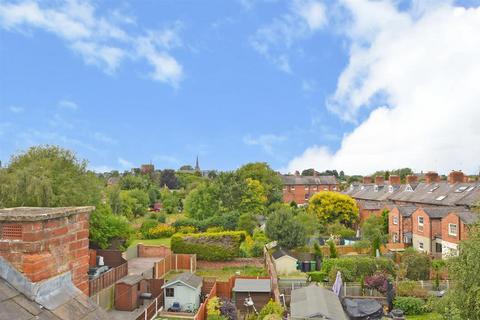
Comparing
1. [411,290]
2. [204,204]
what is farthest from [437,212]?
[204,204]

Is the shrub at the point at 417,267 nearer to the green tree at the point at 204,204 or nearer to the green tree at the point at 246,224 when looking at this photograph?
the green tree at the point at 246,224

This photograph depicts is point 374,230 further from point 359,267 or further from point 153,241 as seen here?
point 153,241

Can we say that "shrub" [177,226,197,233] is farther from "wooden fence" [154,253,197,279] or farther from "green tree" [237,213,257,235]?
"wooden fence" [154,253,197,279]

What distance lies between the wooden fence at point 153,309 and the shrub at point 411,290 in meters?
14.4

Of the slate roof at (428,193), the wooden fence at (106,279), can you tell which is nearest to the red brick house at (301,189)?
the slate roof at (428,193)

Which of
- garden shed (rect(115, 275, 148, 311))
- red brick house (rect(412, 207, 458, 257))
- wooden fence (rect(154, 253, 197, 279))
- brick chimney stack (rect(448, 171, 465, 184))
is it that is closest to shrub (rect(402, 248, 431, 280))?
red brick house (rect(412, 207, 458, 257))

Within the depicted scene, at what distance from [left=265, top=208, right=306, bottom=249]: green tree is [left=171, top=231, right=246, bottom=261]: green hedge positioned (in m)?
3.09

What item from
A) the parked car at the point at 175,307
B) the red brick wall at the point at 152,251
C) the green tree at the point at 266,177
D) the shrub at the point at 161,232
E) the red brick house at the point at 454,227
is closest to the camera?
the parked car at the point at 175,307

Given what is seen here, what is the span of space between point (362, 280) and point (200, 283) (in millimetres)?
10258

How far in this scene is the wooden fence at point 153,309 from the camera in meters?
19.8

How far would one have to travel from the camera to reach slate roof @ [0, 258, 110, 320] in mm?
2939

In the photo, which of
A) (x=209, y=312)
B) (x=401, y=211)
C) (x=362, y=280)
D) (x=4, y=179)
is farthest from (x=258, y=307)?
(x=401, y=211)

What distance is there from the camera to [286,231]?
34781 mm

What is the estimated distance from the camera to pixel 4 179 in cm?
2694
